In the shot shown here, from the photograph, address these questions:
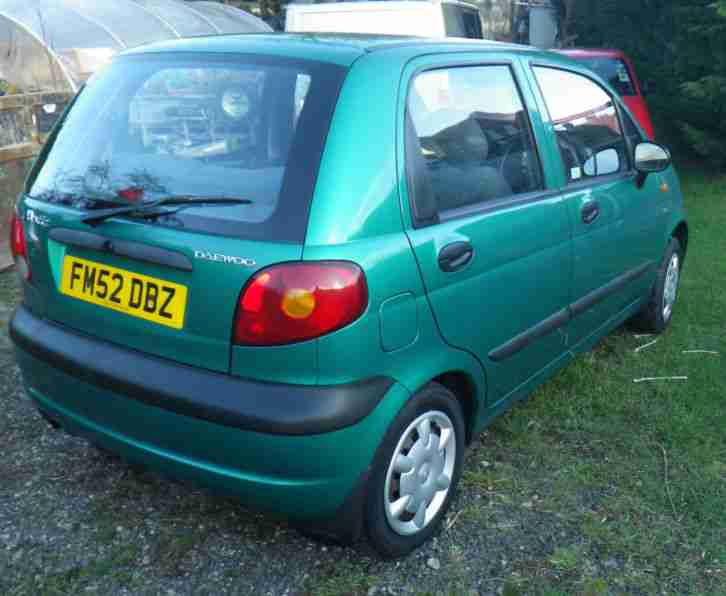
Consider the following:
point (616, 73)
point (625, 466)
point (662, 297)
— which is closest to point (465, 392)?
point (625, 466)

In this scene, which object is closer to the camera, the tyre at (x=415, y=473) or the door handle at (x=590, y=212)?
the tyre at (x=415, y=473)

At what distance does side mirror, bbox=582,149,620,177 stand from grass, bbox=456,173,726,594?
1074 millimetres

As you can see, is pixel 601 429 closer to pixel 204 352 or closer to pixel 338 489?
pixel 338 489

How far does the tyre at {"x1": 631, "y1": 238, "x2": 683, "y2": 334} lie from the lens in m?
4.44

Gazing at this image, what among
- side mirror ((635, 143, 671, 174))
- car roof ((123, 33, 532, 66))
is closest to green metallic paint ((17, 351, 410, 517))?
car roof ((123, 33, 532, 66))

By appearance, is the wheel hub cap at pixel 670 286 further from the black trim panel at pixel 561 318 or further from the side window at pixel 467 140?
the side window at pixel 467 140

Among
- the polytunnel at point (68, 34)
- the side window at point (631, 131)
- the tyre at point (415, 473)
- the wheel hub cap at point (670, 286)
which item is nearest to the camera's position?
the tyre at point (415, 473)

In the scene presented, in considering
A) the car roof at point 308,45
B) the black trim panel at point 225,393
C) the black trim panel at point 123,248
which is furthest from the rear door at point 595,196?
Answer: the black trim panel at point 123,248

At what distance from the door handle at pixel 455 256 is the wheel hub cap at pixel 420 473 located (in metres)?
0.49

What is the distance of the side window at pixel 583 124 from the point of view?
3.30 meters

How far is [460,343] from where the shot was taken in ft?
8.54

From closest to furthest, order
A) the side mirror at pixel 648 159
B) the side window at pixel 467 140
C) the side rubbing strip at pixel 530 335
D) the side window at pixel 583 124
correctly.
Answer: the side window at pixel 467 140 → the side rubbing strip at pixel 530 335 → the side window at pixel 583 124 → the side mirror at pixel 648 159

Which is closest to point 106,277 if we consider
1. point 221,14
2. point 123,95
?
point 123,95

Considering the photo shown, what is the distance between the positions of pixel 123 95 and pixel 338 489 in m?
1.52
